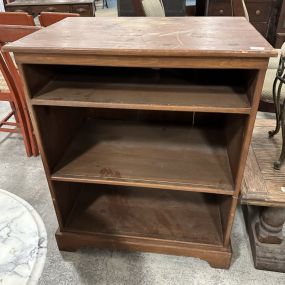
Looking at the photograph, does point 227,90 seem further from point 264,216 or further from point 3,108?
point 3,108

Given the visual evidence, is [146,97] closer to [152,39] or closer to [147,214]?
[152,39]

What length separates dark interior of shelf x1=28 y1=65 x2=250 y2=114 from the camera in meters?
0.89

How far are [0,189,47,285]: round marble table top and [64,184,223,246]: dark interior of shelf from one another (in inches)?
9.2

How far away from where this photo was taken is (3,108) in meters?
2.63

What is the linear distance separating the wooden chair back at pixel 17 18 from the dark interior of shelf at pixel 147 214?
47.3 inches

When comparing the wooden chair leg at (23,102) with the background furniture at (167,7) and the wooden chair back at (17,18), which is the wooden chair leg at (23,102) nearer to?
the wooden chair back at (17,18)

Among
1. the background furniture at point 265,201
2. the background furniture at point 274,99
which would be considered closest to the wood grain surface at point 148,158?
the background furniture at point 265,201

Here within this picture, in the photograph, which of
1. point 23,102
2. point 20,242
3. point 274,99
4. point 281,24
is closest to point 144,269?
point 20,242

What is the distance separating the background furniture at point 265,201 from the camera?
1094 millimetres

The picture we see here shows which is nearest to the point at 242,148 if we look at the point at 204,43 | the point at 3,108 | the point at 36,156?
the point at 204,43

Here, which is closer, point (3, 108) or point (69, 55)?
point (69, 55)

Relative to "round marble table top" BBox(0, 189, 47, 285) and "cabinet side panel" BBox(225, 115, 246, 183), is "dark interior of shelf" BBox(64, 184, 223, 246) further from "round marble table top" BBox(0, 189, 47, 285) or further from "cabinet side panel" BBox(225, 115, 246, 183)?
"cabinet side panel" BBox(225, 115, 246, 183)

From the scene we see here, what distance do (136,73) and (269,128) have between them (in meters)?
0.75

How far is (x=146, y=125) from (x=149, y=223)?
468mm
